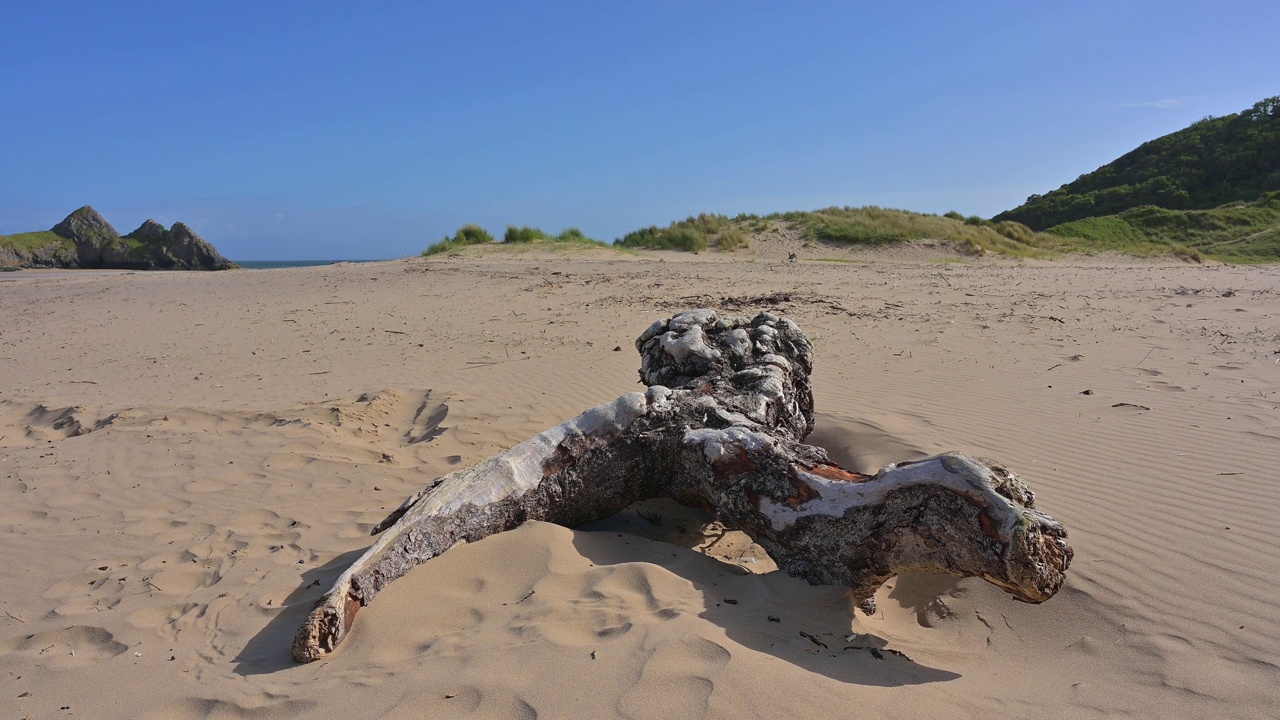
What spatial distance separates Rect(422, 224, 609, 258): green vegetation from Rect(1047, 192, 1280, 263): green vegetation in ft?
60.3

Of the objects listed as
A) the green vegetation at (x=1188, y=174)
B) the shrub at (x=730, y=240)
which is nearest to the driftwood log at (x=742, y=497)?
the shrub at (x=730, y=240)

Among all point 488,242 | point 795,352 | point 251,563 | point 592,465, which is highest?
point 488,242

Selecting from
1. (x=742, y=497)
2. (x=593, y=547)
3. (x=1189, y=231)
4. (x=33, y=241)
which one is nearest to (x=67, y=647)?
(x=593, y=547)

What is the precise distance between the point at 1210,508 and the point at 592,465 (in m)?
3.44

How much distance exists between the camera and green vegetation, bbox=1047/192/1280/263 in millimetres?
24391

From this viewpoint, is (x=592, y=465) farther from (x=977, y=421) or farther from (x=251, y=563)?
(x=977, y=421)

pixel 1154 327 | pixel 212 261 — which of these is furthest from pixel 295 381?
pixel 212 261

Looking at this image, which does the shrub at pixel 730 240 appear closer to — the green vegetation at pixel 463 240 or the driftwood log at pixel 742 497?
the green vegetation at pixel 463 240

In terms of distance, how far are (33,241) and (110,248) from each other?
370 cm

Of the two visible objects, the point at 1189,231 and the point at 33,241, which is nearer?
A: the point at 1189,231

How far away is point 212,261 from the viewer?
107 ft

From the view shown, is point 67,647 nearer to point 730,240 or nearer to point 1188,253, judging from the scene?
point 730,240

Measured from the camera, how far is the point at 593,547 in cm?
354

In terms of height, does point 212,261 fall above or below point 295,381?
above
